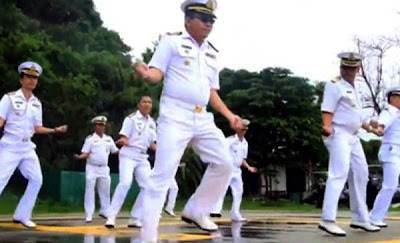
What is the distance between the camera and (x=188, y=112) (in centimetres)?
717

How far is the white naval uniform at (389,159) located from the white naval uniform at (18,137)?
494 cm

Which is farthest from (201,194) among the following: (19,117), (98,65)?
(98,65)

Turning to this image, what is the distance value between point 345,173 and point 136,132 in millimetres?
3725

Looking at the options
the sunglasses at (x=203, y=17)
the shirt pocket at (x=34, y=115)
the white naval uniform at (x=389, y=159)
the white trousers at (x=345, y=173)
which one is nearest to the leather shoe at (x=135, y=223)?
the shirt pocket at (x=34, y=115)

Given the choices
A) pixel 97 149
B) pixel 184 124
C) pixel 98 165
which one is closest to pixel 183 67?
pixel 184 124

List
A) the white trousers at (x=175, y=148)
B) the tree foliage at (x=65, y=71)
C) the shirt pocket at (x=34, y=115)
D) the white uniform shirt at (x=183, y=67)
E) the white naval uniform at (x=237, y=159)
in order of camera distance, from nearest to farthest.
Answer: the white trousers at (x=175, y=148)
the white uniform shirt at (x=183, y=67)
the shirt pocket at (x=34, y=115)
the white naval uniform at (x=237, y=159)
the tree foliage at (x=65, y=71)

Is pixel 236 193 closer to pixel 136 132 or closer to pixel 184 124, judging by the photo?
pixel 136 132

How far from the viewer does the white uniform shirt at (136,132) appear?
40.2 ft

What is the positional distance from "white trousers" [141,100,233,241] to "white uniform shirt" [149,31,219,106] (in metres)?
0.14

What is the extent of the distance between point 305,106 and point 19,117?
1415 inches

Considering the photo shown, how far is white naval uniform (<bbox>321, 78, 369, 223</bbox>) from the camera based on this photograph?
32.1 ft

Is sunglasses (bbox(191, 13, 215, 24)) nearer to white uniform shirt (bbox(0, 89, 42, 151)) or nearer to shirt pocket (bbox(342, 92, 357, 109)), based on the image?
shirt pocket (bbox(342, 92, 357, 109))

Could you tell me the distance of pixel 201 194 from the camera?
24.8ft

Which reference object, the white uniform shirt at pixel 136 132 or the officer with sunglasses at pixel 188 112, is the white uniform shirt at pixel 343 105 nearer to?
the officer with sunglasses at pixel 188 112
